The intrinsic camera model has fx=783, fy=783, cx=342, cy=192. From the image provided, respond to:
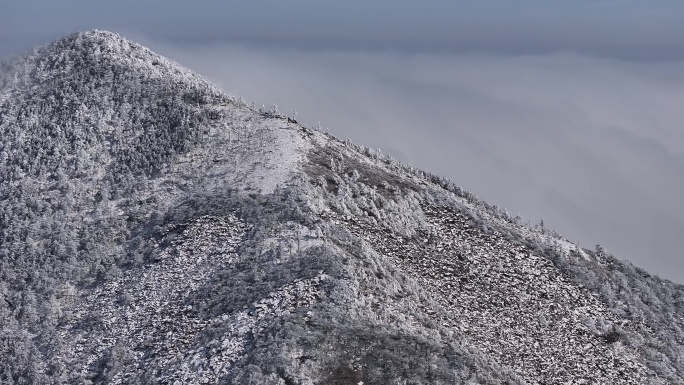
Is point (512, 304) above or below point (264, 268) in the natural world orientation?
above

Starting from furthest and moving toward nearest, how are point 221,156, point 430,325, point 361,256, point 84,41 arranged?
point 84,41 → point 221,156 → point 361,256 → point 430,325

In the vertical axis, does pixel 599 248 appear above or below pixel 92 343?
above

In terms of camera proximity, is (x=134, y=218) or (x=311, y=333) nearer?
(x=311, y=333)

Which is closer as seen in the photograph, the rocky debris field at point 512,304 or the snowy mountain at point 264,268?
the snowy mountain at point 264,268

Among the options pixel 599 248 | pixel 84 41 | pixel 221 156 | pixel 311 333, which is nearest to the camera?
pixel 311 333

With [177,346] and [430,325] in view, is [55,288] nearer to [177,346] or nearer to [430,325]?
[177,346]

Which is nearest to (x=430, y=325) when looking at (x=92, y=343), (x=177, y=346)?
(x=177, y=346)

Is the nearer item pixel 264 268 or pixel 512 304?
pixel 264 268

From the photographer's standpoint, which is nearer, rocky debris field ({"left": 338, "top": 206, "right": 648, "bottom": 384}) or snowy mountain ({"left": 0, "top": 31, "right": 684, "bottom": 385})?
snowy mountain ({"left": 0, "top": 31, "right": 684, "bottom": 385})
